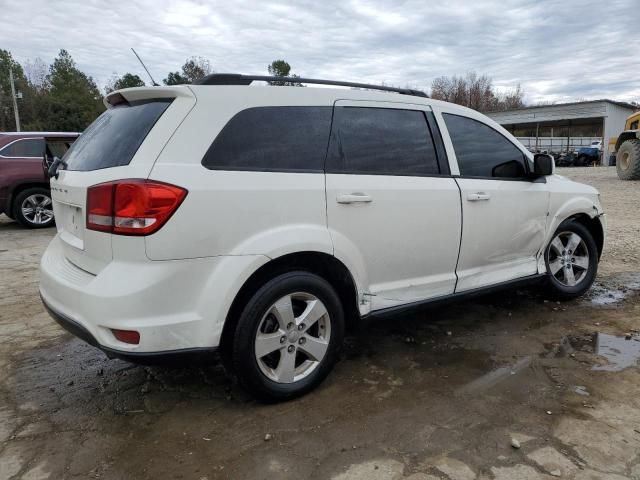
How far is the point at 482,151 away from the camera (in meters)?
3.78

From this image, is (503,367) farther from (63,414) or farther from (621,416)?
(63,414)

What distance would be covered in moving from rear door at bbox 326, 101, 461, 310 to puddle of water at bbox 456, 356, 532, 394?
2.06ft

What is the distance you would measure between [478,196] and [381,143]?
0.86 meters

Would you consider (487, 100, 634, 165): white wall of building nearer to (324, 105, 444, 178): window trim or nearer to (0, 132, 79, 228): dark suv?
(0, 132, 79, 228): dark suv

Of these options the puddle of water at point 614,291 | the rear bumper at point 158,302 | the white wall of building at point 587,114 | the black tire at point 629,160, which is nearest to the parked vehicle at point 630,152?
the black tire at point 629,160

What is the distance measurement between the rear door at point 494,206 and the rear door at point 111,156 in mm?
1983

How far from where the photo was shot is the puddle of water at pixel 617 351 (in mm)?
3301

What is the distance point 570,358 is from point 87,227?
3.15m

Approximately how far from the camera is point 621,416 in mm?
2693

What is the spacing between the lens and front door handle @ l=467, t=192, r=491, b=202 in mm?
3511

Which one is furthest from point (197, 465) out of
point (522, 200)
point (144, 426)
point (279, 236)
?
point (522, 200)

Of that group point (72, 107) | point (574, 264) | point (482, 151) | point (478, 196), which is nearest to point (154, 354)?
point (478, 196)

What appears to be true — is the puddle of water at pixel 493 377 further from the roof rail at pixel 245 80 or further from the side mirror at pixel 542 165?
the roof rail at pixel 245 80

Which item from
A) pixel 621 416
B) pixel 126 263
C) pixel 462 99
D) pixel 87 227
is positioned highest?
pixel 462 99
